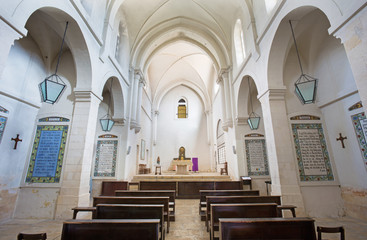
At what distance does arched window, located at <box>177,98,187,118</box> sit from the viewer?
1800cm

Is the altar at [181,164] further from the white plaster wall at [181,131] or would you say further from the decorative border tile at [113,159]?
the white plaster wall at [181,131]

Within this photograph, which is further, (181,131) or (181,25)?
(181,131)

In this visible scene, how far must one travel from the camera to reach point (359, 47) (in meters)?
2.50

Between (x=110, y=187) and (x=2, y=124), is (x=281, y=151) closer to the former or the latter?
(x=110, y=187)

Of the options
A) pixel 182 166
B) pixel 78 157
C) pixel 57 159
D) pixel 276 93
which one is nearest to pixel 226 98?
pixel 276 93

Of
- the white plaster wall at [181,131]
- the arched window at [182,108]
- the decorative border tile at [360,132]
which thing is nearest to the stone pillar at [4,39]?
the decorative border tile at [360,132]

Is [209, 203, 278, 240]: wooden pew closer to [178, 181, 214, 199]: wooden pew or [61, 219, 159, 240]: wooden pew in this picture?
[61, 219, 159, 240]: wooden pew

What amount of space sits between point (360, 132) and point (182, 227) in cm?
494

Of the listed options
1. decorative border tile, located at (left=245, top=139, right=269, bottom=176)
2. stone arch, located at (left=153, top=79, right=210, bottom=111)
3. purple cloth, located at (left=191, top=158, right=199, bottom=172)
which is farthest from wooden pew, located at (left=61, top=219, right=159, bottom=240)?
stone arch, located at (left=153, top=79, right=210, bottom=111)

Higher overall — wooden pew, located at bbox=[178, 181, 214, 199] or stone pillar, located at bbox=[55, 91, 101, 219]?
stone pillar, located at bbox=[55, 91, 101, 219]

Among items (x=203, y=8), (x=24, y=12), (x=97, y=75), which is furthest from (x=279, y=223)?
(x=203, y=8)

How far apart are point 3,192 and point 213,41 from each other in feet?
34.3

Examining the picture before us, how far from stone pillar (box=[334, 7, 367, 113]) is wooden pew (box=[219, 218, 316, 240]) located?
69.7 inches

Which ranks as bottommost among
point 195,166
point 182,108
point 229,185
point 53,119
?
point 229,185
